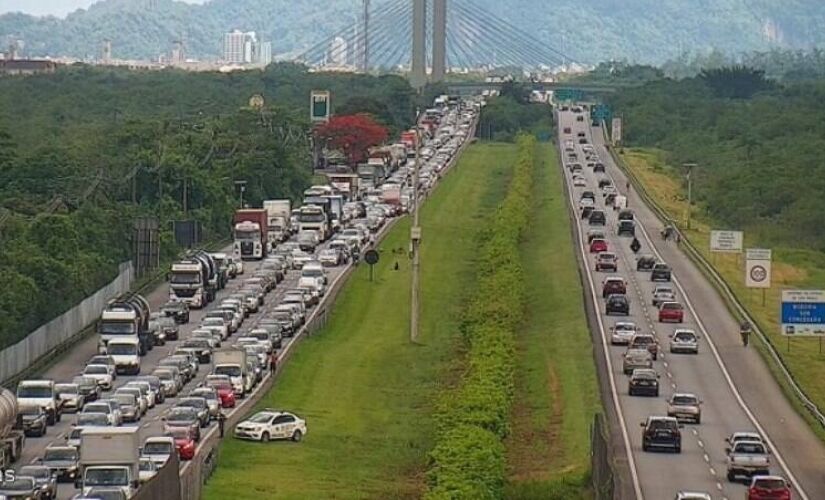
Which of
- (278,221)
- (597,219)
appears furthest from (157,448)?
(597,219)

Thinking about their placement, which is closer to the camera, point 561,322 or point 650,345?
point 650,345

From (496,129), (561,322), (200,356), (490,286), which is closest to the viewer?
(200,356)

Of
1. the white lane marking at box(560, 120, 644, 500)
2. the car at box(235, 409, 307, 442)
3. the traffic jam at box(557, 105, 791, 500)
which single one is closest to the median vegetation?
the white lane marking at box(560, 120, 644, 500)

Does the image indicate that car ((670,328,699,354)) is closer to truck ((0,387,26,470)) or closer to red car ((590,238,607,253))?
truck ((0,387,26,470))

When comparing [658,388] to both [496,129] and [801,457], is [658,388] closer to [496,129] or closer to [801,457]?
[801,457]

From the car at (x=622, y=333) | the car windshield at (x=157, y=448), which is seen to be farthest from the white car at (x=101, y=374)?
the car at (x=622, y=333)

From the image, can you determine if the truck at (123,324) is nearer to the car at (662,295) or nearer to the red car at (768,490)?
the car at (662,295)

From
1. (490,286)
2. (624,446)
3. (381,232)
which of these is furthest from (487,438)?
(381,232)
